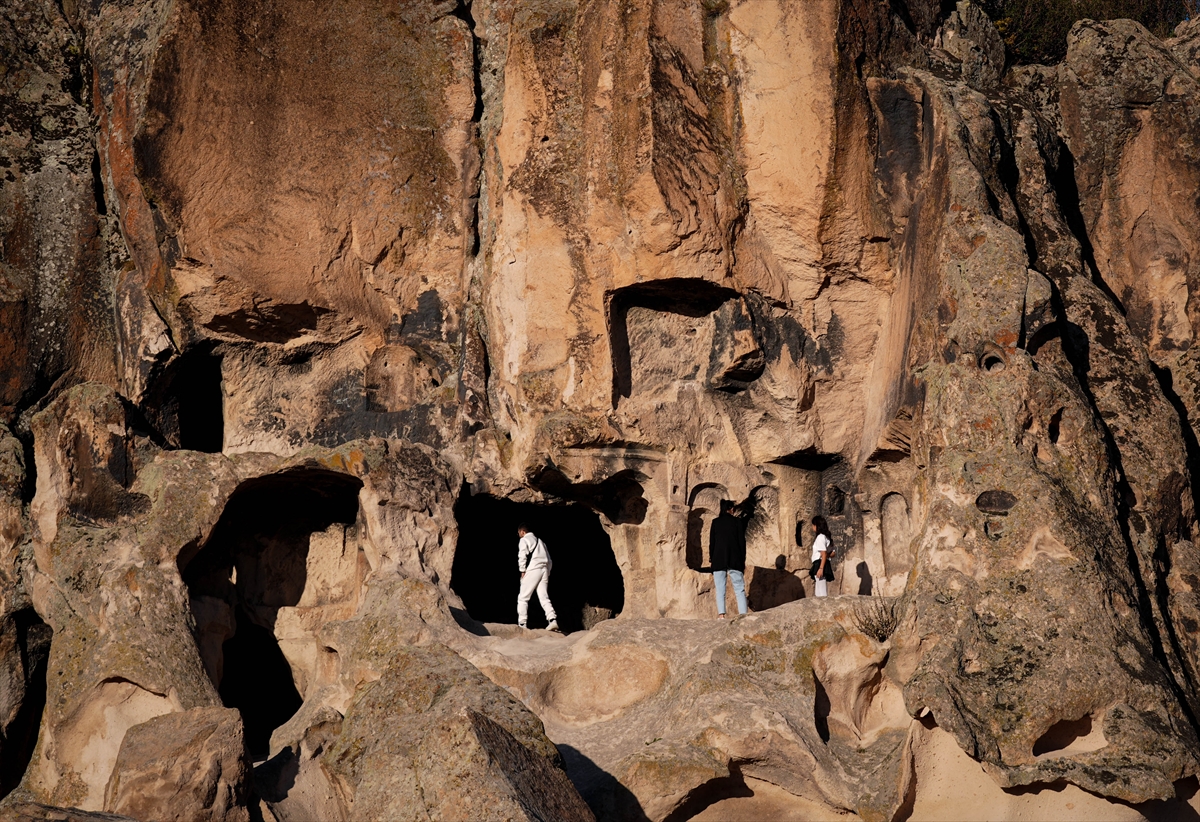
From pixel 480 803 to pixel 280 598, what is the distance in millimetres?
7270

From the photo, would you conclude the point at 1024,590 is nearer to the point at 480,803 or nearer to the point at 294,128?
the point at 480,803

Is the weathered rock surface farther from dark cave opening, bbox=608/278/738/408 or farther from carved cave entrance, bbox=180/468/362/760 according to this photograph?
dark cave opening, bbox=608/278/738/408

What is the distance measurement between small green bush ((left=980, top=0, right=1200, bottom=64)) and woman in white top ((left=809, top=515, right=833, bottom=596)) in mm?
8857

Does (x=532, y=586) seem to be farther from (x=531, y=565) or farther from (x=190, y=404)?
(x=190, y=404)

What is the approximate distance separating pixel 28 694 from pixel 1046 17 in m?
14.8

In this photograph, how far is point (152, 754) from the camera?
886 centimetres

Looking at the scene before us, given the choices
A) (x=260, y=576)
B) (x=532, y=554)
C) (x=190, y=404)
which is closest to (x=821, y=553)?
(x=532, y=554)

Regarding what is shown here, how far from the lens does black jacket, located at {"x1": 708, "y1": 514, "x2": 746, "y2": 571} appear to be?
12.5m

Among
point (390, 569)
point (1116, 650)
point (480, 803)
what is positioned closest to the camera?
point (480, 803)

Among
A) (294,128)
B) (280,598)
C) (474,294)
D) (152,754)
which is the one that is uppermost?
(294,128)

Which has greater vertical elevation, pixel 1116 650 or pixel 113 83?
pixel 113 83

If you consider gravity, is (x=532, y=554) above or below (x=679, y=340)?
below

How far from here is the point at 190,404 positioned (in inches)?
579

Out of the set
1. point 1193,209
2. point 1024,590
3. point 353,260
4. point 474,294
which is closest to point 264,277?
point 353,260
